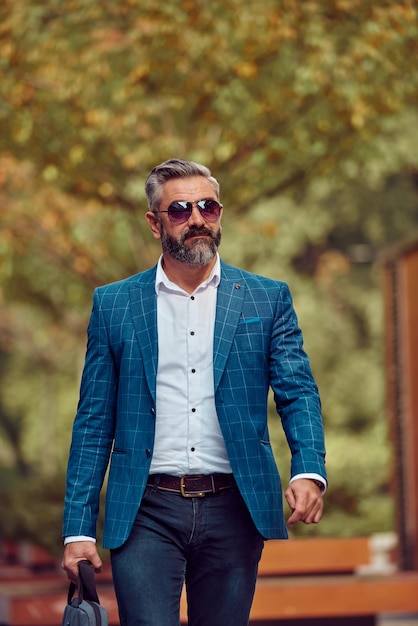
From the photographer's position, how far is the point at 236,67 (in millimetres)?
12828

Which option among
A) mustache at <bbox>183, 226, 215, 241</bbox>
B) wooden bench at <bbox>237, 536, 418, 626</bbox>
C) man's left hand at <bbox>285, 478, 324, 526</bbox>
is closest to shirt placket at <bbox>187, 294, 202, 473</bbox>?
mustache at <bbox>183, 226, 215, 241</bbox>

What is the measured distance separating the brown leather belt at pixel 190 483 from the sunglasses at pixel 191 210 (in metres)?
0.86

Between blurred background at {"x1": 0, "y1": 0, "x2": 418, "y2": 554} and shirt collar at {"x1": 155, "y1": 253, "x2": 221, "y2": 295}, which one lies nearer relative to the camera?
shirt collar at {"x1": 155, "y1": 253, "x2": 221, "y2": 295}

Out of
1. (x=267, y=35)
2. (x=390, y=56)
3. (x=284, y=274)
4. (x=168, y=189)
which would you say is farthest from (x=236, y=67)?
(x=284, y=274)

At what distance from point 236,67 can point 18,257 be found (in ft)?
22.5

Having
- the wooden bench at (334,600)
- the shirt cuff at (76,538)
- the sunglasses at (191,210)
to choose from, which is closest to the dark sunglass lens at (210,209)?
the sunglasses at (191,210)

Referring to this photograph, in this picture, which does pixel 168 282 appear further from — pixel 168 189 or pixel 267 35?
pixel 267 35

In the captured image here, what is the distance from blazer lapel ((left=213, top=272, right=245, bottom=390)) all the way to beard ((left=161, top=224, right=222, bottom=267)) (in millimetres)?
144

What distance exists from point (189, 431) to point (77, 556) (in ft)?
1.79

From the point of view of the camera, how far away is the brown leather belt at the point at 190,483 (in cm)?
434

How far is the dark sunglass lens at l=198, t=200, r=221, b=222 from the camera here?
4531 millimetres

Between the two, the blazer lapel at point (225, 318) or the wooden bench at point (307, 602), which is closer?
the blazer lapel at point (225, 318)

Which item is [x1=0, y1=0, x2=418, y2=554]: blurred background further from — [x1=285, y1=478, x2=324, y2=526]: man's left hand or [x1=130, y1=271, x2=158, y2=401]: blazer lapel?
[x1=285, y1=478, x2=324, y2=526]: man's left hand

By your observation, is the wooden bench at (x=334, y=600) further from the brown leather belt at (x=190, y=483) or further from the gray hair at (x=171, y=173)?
the gray hair at (x=171, y=173)
